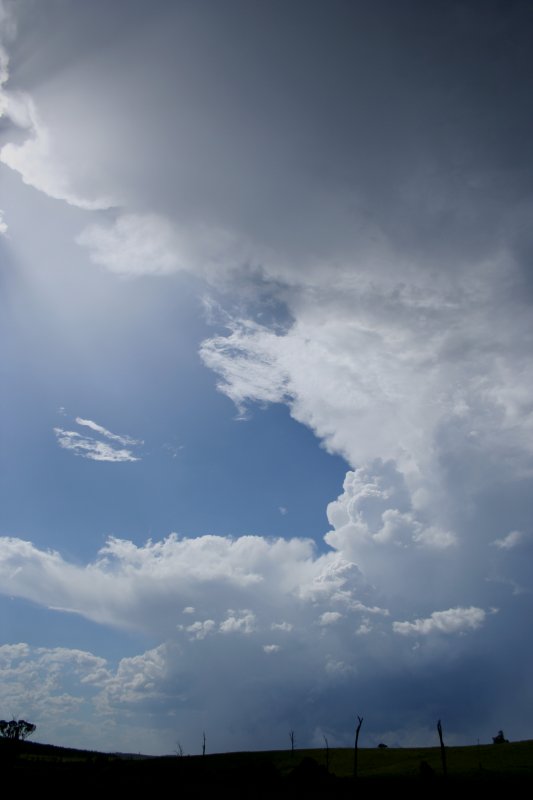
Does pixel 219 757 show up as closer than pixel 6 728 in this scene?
Yes

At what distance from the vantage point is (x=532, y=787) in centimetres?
8119

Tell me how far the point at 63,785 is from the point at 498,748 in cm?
9652

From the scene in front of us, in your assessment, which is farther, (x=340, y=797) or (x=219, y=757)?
(x=219, y=757)

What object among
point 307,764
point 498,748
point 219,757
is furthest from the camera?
point 219,757

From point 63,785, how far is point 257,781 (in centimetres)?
3149

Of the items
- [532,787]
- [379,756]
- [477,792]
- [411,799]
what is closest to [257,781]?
[411,799]

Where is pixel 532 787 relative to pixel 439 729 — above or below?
below

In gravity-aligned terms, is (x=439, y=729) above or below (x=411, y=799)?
above

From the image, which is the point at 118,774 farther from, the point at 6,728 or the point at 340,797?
the point at 6,728

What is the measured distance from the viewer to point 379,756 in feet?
470

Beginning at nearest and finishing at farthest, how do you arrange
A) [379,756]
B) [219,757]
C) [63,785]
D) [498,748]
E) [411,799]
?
[411,799], [63,785], [498,748], [379,756], [219,757]

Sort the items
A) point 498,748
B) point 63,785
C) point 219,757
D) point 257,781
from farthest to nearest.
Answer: point 219,757
point 498,748
point 257,781
point 63,785

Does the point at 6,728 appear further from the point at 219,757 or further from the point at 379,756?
the point at 379,756

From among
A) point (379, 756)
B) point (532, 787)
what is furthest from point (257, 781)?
point (379, 756)
